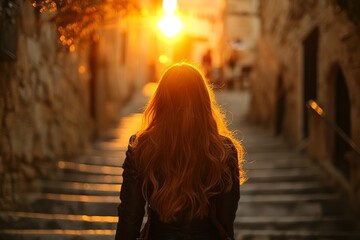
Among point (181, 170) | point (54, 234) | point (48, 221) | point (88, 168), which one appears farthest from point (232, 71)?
point (181, 170)

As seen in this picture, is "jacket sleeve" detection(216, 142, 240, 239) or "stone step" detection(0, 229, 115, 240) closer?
"jacket sleeve" detection(216, 142, 240, 239)

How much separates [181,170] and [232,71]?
1903 centimetres

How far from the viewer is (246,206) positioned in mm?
5332

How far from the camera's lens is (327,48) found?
6.10 metres

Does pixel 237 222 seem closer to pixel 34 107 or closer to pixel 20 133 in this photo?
pixel 20 133

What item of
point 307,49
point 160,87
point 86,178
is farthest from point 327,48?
point 160,87

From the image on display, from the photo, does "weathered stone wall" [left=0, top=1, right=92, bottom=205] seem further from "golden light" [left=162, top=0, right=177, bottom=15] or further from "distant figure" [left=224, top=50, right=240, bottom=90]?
"distant figure" [left=224, top=50, right=240, bottom=90]

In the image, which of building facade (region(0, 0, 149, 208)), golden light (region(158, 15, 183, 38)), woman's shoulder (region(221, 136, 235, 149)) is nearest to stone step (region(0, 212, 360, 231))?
building facade (region(0, 0, 149, 208))

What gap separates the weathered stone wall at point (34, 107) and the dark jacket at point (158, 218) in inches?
96.2

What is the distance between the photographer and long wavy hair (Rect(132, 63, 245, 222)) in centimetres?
198

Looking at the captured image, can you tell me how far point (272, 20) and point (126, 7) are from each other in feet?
21.0

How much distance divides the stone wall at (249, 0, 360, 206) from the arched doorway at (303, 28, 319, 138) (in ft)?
0.04

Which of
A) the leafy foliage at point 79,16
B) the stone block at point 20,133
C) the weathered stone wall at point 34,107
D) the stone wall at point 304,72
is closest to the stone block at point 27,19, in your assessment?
the weathered stone wall at point 34,107

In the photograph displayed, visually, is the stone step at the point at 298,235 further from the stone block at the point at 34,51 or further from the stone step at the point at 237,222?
the stone block at the point at 34,51
